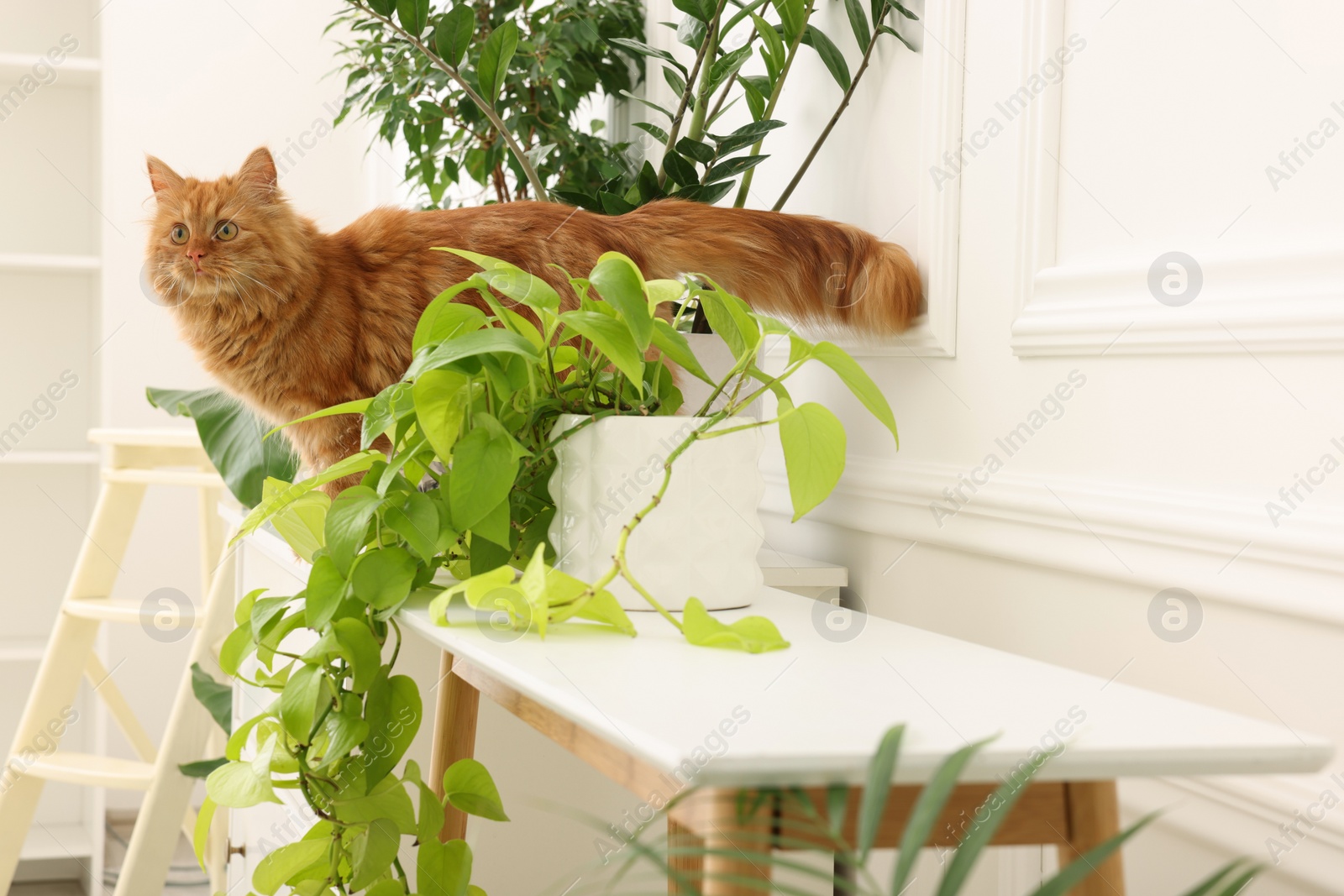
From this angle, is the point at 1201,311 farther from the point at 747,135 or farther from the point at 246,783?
the point at 246,783

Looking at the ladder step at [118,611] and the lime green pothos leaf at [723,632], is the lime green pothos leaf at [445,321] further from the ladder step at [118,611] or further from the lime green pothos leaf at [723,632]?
the ladder step at [118,611]

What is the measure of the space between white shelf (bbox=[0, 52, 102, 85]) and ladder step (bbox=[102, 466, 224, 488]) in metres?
1.08

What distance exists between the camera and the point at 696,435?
0.72 metres

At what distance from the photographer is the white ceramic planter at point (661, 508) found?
72 cm

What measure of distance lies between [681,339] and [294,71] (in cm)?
251

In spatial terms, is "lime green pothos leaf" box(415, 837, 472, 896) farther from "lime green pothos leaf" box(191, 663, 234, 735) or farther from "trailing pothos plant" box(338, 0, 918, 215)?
"lime green pothos leaf" box(191, 663, 234, 735)

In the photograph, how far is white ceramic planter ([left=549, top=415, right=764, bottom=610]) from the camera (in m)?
0.72

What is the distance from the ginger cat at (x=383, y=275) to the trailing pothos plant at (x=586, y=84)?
162 millimetres

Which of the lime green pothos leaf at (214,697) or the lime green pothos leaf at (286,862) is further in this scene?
the lime green pothos leaf at (214,697)

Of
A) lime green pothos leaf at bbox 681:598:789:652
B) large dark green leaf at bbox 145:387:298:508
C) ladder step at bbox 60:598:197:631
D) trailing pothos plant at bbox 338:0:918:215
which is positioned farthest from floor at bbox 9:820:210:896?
lime green pothos leaf at bbox 681:598:789:652

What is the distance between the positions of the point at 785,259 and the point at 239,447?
70 centimetres

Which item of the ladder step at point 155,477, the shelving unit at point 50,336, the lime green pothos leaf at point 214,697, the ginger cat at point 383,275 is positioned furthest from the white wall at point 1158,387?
the shelving unit at point 50,336

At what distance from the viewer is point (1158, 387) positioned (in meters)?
0.74


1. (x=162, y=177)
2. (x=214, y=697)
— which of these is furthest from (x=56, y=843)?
(x=162, y=177)
